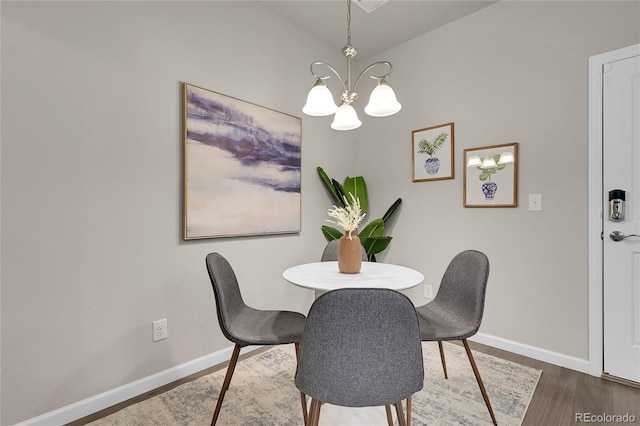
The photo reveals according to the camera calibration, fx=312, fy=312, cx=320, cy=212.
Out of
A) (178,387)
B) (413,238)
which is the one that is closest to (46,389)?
(178,387)

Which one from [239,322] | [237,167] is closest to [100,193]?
[237,167]

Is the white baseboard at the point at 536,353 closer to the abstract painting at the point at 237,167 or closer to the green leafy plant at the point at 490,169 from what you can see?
the green leafy plant at the point at 490,169

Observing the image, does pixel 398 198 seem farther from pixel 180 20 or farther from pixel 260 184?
pixel 180 20

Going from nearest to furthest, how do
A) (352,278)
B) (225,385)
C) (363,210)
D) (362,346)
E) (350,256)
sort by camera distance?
(362,346) → (225,385) → (352,278) → (350,256) → (363,210)

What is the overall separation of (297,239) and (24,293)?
1875 millimetres

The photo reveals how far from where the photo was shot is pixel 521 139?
2.46 m

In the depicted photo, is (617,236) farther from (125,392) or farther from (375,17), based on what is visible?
(125,392)

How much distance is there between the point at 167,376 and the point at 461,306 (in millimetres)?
1905

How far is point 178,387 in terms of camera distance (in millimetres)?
1989

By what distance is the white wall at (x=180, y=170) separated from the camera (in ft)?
5.11

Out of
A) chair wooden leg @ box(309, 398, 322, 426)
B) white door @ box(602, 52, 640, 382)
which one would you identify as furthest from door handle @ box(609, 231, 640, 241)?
chair wooden leg @ box(309, 398, 322, 426)

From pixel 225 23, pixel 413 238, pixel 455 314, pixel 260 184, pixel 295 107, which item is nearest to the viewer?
pixel 455 314

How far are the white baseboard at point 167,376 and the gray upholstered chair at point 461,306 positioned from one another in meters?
1.03

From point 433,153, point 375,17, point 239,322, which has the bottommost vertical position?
point 239,322
